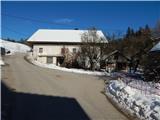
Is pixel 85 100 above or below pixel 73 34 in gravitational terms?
below

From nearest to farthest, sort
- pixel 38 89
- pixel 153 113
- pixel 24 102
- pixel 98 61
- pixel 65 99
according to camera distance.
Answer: pixel 153 113
pixel 24 102
pixel 65 99
pixel 38 89
pixel 98 61

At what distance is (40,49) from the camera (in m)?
63.8

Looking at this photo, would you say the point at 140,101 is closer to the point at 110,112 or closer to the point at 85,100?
the point at 110,112

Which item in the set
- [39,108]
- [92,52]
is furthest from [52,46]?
[39,108]

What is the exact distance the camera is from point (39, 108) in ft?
46.3

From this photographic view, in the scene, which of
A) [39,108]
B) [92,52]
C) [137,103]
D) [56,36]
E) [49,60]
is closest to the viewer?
[137,103]

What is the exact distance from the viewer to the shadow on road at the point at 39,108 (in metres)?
12.5

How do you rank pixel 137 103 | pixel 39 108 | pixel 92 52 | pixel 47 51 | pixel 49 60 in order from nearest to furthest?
pixel 137 103 → pixel 39 108 → pixel 92 52 → pixel 49 60 → pixel 47 51

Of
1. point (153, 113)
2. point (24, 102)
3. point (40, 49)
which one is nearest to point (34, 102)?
point (24, 102)

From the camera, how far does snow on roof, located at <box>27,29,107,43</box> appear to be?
6378 cm

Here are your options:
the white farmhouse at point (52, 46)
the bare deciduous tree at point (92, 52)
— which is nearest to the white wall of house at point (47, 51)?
the white farmhouse at point (52, 46)

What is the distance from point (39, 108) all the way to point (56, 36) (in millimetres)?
51678

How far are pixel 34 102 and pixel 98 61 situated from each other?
120 feet

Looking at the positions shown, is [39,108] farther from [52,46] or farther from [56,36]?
[56,36]
